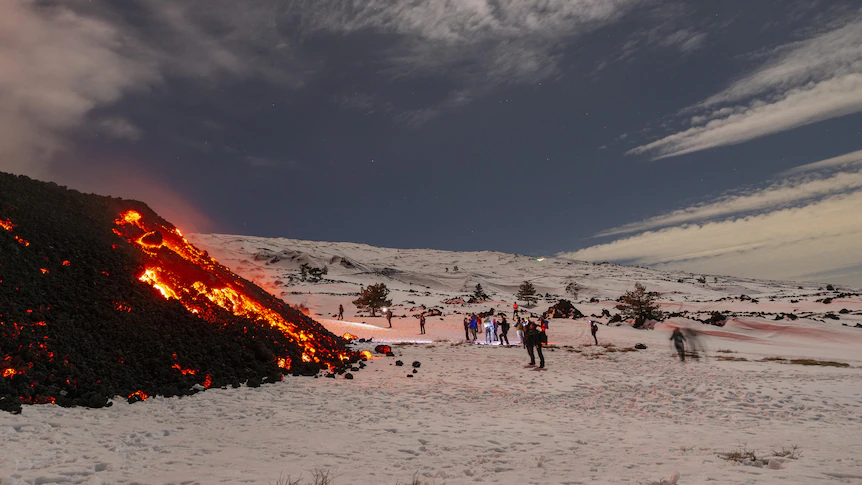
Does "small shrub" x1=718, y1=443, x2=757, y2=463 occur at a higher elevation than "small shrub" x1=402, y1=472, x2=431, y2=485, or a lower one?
lower

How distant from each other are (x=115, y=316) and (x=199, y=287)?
4.49m

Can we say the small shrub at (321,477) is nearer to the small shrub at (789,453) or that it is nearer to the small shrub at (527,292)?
the small shrub at (789,453)

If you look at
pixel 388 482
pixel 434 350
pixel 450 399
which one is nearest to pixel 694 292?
pixel 434 350

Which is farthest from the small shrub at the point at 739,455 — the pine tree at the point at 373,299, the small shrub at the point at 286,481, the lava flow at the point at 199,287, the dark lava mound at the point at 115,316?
the pine tree at the point at 373,299

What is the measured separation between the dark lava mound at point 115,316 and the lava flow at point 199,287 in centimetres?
7

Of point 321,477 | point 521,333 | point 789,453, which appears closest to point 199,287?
point 321,477

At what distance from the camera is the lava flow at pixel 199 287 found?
1716cm

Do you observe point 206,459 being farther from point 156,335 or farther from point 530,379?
point 530,379

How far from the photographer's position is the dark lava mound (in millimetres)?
11070

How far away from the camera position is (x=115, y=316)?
13.9 m

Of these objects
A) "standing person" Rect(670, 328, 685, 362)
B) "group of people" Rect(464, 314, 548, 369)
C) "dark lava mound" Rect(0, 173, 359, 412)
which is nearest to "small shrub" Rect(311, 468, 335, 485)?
"dark lava mound" Rect(0, 173, 359, 412)

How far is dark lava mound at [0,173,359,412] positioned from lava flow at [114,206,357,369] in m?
0.07

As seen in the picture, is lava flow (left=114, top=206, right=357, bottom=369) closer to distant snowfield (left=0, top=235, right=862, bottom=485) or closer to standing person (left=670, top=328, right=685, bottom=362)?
distant snowfield (left=0, top=235, right=862, bottom=485)

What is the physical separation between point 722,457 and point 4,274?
18.7 meters
